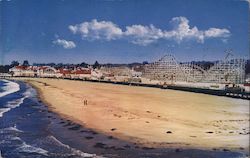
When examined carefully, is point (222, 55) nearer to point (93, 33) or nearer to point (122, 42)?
point (122, 42)

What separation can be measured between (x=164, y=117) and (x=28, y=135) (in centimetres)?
137

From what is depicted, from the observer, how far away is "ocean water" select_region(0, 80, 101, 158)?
3.90 meters

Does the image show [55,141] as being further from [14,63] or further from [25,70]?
[25,70]

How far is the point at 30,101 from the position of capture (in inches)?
229

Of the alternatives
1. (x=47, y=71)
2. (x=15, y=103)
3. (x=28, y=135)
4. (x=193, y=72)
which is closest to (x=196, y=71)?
(x=193, y=72)

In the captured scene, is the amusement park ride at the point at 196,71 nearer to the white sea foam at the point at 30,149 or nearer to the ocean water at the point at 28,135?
the ocean water at the point at 28,135

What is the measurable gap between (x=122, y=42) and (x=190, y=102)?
0.97 meters

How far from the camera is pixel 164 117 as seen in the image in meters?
4.41

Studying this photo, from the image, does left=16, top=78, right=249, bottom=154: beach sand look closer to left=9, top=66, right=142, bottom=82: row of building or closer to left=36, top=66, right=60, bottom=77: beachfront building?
left=9, top=66, right=142, bottom=82: row of building

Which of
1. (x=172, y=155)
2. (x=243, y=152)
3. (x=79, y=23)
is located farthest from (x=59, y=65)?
(x=243, y=152)

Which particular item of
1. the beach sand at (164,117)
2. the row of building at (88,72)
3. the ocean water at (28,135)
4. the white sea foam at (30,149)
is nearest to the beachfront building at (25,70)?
the row of building at (88,72)

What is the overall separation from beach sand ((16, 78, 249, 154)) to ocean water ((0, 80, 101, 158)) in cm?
33

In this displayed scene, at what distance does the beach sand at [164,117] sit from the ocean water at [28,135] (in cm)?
33

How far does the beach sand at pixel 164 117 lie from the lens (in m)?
4.10
